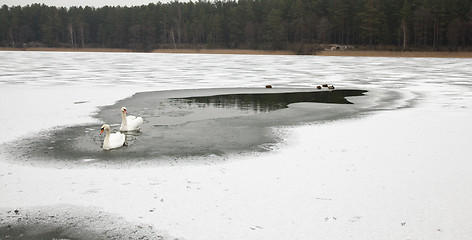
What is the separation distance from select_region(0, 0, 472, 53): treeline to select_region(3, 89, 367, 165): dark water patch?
62.0 metres

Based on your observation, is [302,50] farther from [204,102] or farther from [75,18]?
[75,18]

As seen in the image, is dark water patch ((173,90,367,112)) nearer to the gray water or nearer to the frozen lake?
the gray water

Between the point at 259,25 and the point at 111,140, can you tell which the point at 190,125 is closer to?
the point at 111,140

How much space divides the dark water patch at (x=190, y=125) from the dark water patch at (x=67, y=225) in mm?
2261

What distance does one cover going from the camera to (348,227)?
4.98 m

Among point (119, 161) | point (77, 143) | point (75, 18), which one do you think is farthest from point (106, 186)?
point (75, 18)

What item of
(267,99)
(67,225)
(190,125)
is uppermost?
(267,99)

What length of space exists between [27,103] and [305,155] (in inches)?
420

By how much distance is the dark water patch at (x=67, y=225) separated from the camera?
480 cm

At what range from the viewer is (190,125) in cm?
1114

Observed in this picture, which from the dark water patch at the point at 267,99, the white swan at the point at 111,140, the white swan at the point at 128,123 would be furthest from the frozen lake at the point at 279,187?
the dark water patch at the point at 267,99

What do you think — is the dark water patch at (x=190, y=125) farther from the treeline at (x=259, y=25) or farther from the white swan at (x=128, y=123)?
the treeline at (x=259, y=25)

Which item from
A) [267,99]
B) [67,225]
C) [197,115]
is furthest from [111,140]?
[267,99]

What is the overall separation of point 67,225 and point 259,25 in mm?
108978
